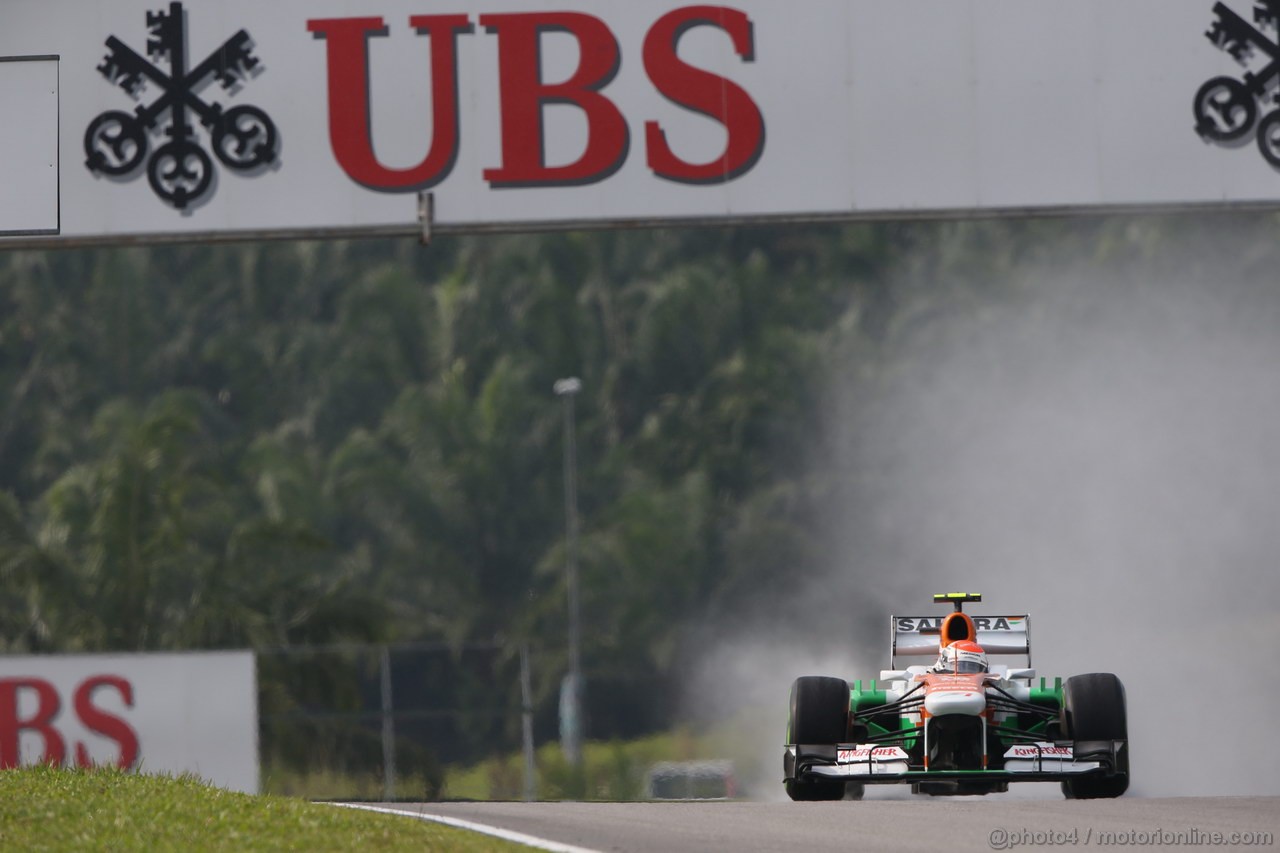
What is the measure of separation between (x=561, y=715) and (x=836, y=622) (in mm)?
9663

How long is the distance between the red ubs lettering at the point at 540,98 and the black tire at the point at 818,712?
4.47 m

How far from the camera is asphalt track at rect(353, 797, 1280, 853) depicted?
11508mm

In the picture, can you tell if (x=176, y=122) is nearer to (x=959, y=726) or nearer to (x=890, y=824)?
(x=959, y=726)

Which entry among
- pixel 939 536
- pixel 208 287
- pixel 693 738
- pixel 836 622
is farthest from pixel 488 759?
pixel 208 287

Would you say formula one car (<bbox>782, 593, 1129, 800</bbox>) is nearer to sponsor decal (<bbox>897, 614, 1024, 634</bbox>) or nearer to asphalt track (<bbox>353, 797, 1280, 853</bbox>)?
sponsor decal (<bbox>897, 614, 1024, 634</bbox>)

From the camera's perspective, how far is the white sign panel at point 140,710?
22891 mm

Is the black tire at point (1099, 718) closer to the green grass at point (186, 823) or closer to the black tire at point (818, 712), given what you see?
the black tire at point (818, 712)

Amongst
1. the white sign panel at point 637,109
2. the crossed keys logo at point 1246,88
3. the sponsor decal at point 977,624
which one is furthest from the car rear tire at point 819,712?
the crossed keys logo at point 1246,88

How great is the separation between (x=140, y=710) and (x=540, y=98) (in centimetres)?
1014

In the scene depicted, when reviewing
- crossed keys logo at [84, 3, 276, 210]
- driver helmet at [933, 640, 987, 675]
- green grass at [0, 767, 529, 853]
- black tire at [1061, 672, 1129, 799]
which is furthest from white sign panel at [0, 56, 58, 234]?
black tire at [1061, 672, 1129, 799]

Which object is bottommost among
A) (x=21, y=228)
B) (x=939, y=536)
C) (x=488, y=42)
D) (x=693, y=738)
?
(x=693, y=738)

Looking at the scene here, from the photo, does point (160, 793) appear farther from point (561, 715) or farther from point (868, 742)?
point (561, 715)

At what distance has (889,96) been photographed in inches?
661

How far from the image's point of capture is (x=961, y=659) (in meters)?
14.3
